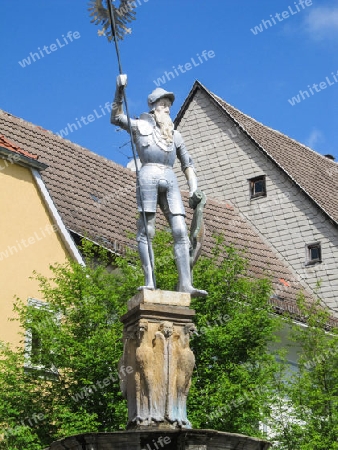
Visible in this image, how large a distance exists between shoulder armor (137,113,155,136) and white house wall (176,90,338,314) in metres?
12.8

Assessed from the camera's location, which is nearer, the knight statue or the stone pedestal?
the stone pedestal

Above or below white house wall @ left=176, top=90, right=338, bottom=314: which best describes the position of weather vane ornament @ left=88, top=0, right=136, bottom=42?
below

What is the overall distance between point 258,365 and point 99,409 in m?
2.87

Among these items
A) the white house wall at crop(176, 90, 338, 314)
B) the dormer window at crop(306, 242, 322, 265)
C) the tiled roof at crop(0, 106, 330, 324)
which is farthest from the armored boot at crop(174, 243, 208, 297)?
the dormer window at crop(306, 242, 322, 265)

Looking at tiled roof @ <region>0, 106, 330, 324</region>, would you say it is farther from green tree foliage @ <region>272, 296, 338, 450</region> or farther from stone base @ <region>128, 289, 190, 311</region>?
stone base @ <region>128, 289, 190, 311</region>

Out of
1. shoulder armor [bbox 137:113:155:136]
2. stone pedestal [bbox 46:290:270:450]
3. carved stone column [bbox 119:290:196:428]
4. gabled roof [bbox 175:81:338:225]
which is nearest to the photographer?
stone pedestal [bbox 46:290:270:450]

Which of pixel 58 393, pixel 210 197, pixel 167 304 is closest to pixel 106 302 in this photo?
pixel 58 393

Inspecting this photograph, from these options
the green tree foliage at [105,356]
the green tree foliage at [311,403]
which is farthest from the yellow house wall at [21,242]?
the green tree foliage at [311,403]

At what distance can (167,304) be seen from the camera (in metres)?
11.3

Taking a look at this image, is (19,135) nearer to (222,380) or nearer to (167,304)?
(222,380)

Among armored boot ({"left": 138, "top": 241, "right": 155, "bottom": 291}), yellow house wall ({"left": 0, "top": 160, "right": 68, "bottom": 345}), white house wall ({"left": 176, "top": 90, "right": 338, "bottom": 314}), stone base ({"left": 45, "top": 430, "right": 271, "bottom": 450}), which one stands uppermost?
white house wall ({"left": 176, "top": 90, "right": 338, "bottom": 314})

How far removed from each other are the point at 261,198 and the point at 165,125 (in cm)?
1530

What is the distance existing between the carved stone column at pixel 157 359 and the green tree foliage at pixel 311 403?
615 centimetres

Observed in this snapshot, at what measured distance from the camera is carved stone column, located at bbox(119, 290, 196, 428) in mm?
10898
